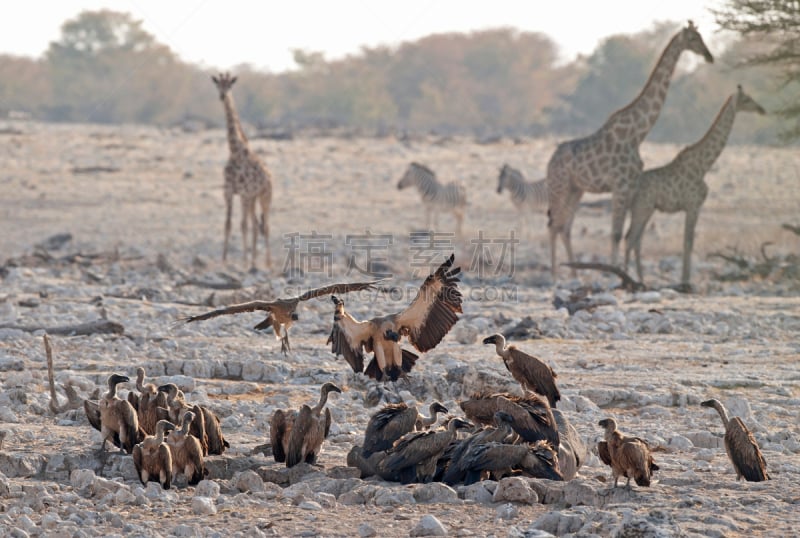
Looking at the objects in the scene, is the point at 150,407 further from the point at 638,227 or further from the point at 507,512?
the point at 638,227

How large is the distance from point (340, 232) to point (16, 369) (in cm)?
1156

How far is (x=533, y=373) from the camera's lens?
7586 millimetres

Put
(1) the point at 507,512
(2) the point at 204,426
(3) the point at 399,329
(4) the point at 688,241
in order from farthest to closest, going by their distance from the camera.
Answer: (4) the point at 688,241 → (3) the point at 399,329 → (2) the point at 204,426 → (1) the point at 507,512

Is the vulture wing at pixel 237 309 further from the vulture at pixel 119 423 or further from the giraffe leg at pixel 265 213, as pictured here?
the giraffe leg at pixel 265 213

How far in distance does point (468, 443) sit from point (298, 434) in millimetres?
934

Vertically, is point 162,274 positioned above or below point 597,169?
below

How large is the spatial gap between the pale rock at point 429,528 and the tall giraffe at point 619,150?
35.3 ft

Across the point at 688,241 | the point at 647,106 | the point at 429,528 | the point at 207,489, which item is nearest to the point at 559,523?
the point at 429,528

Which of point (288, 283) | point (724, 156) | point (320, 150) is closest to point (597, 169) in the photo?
point (288, 283)

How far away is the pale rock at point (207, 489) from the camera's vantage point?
6316 mm

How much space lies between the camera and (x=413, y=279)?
1641cm

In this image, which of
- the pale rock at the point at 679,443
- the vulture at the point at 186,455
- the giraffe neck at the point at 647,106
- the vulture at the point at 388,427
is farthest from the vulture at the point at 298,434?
the giraffe neck at the point at 647,106

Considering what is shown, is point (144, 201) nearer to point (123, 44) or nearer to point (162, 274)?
point (162, 274)

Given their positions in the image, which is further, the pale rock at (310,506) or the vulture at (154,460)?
the vulture at (154,460)
